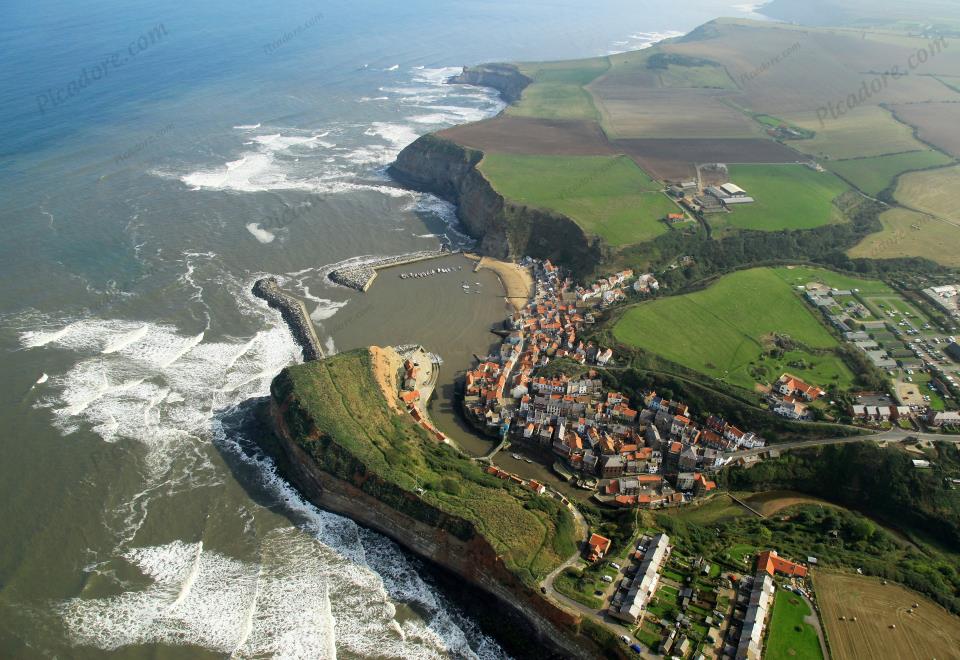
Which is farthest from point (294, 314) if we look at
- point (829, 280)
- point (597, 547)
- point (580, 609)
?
point (829, 280)

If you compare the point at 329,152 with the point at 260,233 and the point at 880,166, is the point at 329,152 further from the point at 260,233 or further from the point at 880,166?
the point at 880,166

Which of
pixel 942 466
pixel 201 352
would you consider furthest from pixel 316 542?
pixel 942 466

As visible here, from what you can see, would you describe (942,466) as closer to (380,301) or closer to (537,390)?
(537,390)

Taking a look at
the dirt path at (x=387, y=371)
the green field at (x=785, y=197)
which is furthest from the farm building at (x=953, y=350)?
the dirt path at (x=387, y=371)

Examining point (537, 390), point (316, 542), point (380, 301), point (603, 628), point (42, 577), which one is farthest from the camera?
point (380, 301)

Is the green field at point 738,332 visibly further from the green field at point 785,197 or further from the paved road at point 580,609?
the paved road at point 580,609

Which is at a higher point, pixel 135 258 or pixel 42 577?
pixel 135 258

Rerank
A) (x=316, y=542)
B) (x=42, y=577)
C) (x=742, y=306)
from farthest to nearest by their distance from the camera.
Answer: (x=742, y=306)
(x=316, y=542)
(x=42, y=577)
